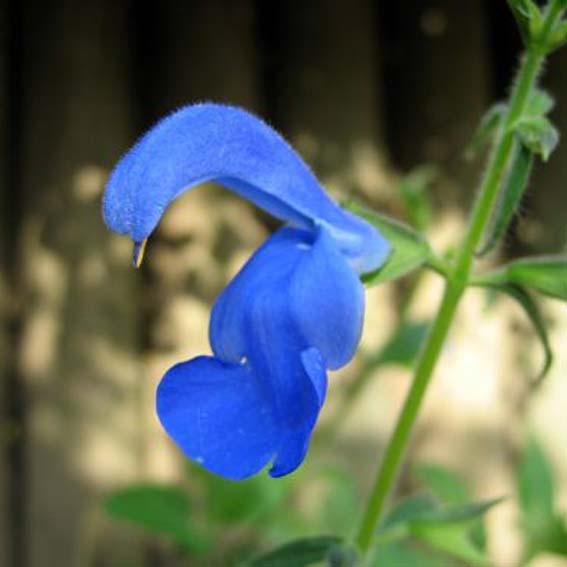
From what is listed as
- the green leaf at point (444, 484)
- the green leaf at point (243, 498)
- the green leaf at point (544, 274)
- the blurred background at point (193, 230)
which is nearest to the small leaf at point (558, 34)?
the green leaf at point (544, 274)

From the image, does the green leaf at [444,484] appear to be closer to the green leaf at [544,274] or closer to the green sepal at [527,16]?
the green leaf at [544,274]

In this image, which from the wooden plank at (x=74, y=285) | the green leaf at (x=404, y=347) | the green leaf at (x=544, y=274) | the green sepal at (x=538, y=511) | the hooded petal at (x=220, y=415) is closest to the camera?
the hooded petal at (x=220, y=415)

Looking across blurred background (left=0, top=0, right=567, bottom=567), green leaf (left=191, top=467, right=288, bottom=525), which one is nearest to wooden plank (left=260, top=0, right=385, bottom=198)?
blurred background (left=0, top=0, right=567, bottom=567)

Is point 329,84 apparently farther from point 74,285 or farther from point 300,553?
point 300,553

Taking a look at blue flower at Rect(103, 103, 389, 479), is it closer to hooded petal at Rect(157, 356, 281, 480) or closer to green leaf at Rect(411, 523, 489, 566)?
hooded petal at Rect(157, 356, 281, 480)

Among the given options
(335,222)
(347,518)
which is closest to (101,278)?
(347,518)

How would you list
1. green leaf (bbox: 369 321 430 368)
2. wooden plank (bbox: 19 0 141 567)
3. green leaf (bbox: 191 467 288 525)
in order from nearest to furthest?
1. green leaf (bbox: 369 321 430 368)
2. green leaf (bbox: 191 467 288 525)
3. wooden plank (bbox: 19 0 141 567)

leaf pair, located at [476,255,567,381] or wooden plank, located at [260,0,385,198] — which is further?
wooden plank, located at [260,0,385,198]
